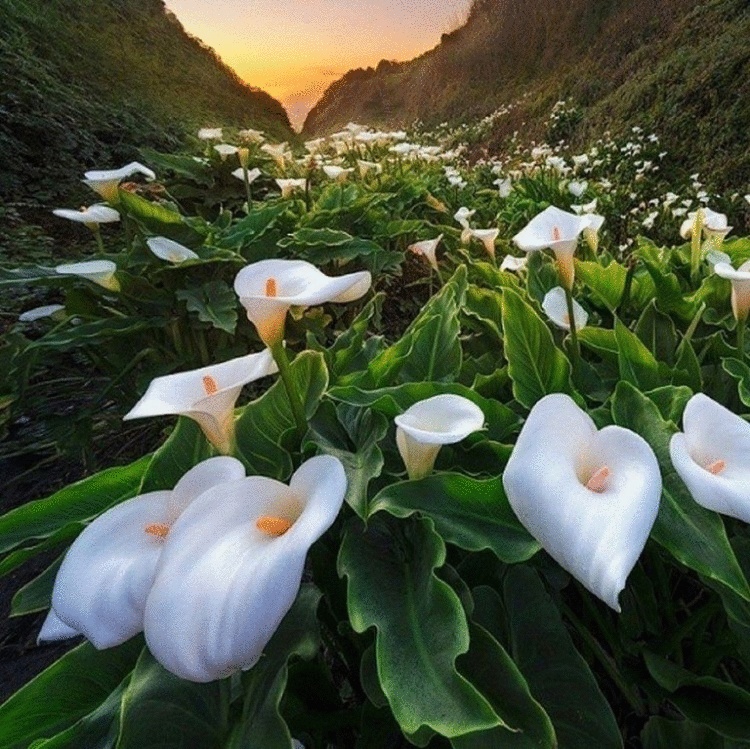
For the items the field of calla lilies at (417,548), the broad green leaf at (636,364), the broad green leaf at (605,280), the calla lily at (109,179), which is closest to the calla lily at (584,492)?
the field of calla lilies at (417,548)

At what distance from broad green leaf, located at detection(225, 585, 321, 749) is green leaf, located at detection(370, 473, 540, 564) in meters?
0.14

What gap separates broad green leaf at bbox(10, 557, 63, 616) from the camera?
0.82m

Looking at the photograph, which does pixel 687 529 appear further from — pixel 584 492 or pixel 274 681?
pixel 274 681

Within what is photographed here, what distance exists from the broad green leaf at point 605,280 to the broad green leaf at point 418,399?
63cm

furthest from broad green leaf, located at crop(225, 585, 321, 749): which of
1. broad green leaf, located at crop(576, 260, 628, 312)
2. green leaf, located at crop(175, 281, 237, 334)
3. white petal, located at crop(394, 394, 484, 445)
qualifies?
green leaf, located at crop(175, 281, 237, 334)

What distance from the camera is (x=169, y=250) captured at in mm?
1737

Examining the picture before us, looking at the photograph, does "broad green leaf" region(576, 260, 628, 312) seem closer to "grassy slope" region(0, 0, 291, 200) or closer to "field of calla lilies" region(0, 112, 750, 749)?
"field of calla lilies" region(0, 112, 750, 749)

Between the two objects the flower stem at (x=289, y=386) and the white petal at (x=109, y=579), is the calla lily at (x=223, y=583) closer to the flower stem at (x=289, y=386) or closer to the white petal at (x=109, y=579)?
the white petal at (x=109, y=579)

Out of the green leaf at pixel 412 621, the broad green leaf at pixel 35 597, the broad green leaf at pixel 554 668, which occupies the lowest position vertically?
the broad green leaf at pixel 554 668

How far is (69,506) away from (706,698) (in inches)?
32.9

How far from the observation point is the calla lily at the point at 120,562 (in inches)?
23.0

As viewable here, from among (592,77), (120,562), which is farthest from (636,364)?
(592,77)

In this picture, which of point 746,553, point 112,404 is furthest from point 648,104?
point 746,553

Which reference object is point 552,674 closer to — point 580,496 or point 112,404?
point 580,496
